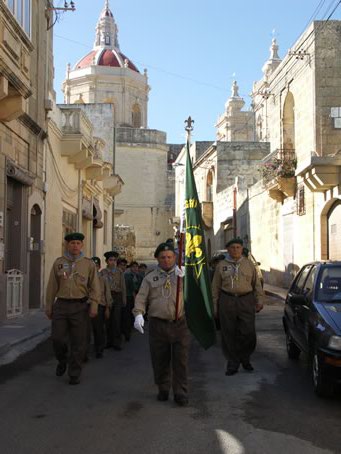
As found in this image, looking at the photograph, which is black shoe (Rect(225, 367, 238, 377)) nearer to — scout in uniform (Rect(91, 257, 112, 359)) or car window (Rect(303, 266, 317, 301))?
car window (Rect(303, 266, 317, 301))

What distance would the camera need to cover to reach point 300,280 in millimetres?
8406

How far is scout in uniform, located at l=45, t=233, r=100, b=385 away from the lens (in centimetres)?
706

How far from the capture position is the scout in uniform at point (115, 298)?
33.2ft

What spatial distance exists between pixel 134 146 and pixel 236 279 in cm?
5360

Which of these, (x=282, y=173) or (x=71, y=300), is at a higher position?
(x=282, y=173)

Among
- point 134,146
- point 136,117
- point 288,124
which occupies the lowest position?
point 288,124

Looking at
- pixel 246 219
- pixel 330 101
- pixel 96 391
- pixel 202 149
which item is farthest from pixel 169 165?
pixel 96 391

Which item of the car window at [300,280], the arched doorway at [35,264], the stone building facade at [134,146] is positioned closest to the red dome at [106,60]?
the stone building facade at [134,146]

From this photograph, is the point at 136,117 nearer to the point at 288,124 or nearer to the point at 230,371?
the point at 288,124

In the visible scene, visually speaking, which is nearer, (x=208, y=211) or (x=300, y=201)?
(x=300, y=201)

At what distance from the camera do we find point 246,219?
3044 cm

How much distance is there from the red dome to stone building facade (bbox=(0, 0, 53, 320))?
48.1 metres

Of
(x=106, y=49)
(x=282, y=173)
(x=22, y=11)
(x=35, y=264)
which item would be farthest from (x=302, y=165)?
(x=106, y=49)

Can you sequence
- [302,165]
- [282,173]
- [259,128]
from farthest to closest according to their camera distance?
1. [259,128]
2. [282,173]
3. [302,165]
